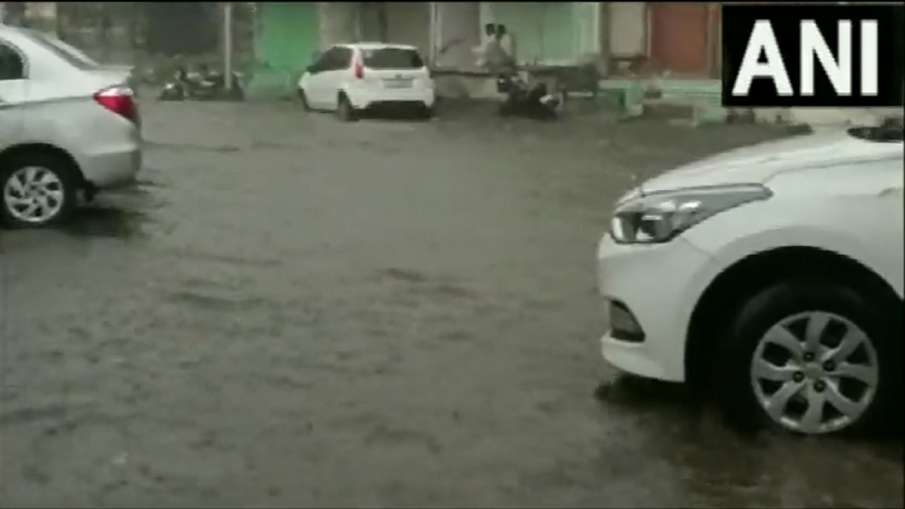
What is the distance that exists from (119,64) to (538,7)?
291 centimetres

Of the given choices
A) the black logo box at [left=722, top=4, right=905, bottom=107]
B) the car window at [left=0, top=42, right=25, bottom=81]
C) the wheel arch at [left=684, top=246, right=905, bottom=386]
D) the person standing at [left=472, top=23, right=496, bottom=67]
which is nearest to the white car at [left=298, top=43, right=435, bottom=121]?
the person standing at [left=472, top=23, right=496, bottom=67]

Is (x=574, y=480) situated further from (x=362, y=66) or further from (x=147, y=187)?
(x=147, y=187)

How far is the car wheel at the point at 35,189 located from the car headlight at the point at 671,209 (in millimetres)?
3466

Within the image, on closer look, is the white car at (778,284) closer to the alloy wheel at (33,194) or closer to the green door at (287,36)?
the green door at (287,36)

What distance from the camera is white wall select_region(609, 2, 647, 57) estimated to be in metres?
10.0

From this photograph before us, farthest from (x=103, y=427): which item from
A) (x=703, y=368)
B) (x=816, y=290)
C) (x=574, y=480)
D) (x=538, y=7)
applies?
(x=538, y=7)

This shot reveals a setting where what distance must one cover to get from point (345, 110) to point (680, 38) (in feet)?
7.82

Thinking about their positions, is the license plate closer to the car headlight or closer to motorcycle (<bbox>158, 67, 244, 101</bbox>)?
motorcycle (<bbox>158, 67, 244, 101</bbox>)

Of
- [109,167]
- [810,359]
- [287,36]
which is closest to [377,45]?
[287,36]

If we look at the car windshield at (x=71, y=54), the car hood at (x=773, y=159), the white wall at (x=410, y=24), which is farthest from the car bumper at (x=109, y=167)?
the car hood at (x=773, y=159)

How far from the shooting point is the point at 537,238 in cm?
929

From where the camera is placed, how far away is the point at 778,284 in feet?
17.8

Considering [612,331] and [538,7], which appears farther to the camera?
[538,7]

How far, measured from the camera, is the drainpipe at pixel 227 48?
7.81 metres
